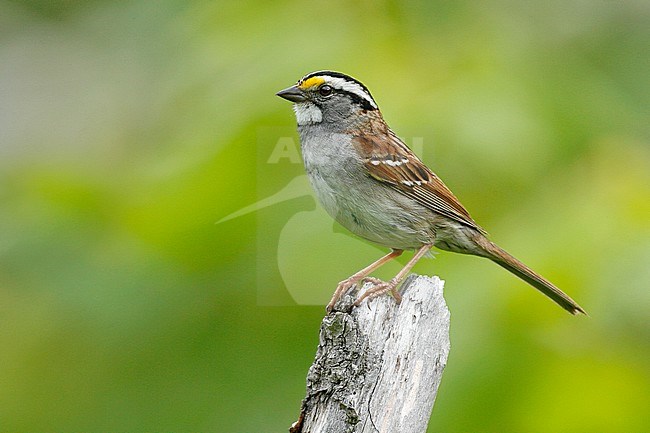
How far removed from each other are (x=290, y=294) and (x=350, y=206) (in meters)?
0.53

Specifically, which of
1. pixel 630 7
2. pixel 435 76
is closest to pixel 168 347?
pixel 435 76

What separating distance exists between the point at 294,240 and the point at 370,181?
66cm

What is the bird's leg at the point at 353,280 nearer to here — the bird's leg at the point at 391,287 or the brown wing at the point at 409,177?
the bird's leg at the point at 391,287

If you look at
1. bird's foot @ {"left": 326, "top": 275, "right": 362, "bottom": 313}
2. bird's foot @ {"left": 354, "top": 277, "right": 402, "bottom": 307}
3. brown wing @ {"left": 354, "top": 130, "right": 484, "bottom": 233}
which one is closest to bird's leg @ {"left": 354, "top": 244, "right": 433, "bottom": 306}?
bird's foot @ {"left": 354, "top": 277, "right": 402, "bottom": 307}

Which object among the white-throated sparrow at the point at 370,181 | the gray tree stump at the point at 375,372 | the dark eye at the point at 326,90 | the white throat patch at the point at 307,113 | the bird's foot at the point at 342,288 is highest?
the dark eye at the point at 326,90

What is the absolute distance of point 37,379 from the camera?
415 centimetres

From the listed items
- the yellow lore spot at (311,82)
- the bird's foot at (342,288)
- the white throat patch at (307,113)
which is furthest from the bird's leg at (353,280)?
the yellow lore spot at (311,82)

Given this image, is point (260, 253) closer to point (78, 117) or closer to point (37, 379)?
point (37, 379)

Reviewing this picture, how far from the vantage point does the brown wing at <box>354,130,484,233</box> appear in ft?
14.4

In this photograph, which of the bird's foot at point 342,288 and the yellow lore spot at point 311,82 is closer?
the bird's foot at point 342,288

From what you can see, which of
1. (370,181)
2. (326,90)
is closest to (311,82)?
(326,90)

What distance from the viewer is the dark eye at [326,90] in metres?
4.41

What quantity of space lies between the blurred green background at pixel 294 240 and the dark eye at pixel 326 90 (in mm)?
293

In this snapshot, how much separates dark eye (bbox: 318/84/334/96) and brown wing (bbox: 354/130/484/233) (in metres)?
0.25
